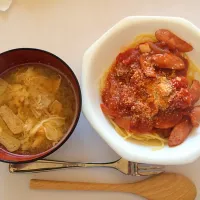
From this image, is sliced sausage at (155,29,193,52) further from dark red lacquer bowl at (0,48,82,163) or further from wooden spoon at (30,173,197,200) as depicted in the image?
wooden spoon at (30,173,197,200)

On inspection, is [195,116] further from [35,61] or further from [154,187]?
[35,61]

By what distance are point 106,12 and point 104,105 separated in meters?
0.42

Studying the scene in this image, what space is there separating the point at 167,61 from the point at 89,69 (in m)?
0.31

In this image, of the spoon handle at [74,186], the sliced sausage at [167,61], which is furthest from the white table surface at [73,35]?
the sliced sausage at [167,61]

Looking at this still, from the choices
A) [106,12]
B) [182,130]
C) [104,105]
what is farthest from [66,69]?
[182,130]

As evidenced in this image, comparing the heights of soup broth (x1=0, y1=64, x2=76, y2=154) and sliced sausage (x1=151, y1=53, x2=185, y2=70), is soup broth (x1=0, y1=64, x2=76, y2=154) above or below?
below

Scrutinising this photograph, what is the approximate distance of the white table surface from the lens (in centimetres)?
170

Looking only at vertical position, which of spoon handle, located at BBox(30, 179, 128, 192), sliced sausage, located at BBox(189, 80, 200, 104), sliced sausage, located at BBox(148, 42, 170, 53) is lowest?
spoon handle, located at BBox(30, 179, 128, 192)

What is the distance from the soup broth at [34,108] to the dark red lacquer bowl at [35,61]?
23mm

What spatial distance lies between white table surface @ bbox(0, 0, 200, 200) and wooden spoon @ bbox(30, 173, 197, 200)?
33 millimetres

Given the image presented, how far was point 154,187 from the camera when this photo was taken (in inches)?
65.5

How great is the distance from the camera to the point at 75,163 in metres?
1.67

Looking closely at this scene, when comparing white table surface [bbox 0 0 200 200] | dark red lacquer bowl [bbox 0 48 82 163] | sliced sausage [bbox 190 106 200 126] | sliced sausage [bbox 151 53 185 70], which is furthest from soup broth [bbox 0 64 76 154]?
sliced sausage [bbox 190 106 200 126]

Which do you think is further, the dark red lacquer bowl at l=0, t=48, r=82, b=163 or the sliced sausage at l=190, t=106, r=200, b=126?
the sliced sausage at l=190, t=106, r=200, b=126
